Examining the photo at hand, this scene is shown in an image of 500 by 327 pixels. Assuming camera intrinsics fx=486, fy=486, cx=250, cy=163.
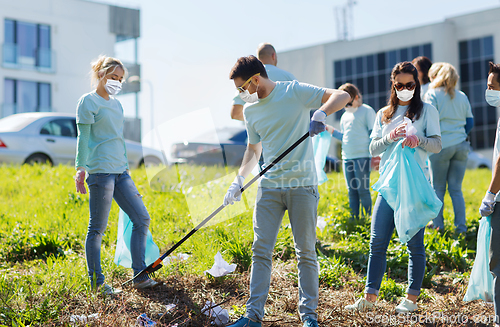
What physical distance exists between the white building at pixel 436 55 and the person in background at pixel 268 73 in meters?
27.6

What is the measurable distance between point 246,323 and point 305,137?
1.22m

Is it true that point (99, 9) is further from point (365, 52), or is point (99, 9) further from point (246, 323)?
point (246, 323)

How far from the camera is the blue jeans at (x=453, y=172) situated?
5109 mm

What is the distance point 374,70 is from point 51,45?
2107cm

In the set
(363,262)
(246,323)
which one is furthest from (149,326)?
(363,262)

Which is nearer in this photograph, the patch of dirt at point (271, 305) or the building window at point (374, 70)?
the patch of dirt at point (271, 305)

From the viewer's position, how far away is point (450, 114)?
5.08m

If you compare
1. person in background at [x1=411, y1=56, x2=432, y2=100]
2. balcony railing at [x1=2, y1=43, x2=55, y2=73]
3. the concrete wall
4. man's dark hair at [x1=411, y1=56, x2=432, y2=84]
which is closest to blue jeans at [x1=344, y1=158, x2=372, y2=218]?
person in background at [x1=411, y1=56, x2=432, y2=100]

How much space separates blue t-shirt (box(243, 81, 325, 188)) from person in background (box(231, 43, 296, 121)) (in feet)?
4.04

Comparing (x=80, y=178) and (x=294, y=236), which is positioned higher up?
(x=80, y=178)

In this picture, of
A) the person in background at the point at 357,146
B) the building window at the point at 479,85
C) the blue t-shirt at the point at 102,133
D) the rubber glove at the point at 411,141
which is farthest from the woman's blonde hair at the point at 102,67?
the building window at the point at 479,85

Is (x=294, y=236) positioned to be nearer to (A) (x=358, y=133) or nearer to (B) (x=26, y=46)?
(A) (x=358, y=133)

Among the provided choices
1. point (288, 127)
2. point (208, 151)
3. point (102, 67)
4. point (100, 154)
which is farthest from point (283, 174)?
point (102, 67)

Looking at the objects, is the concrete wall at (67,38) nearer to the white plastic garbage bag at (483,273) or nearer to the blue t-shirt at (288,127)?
the blue t-shirt at (288,127)
